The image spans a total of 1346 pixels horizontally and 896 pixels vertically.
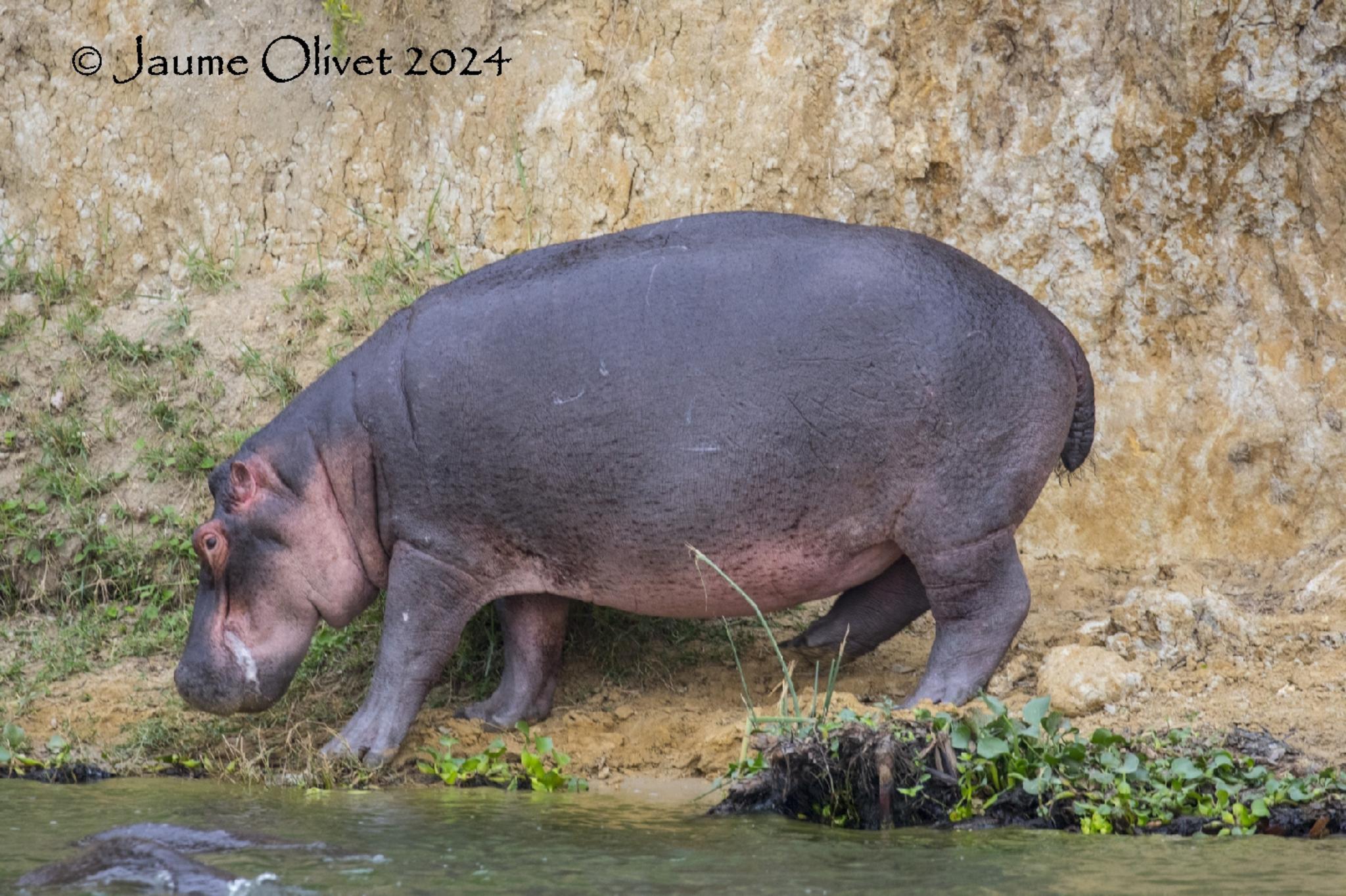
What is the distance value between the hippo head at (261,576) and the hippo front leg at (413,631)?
298mm

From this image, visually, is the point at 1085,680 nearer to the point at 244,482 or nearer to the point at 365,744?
the point at 365,744

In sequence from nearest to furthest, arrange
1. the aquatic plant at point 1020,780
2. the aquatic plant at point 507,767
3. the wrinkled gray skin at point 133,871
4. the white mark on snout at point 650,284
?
the wrinkled gray skin at point 133,871 → the aquatic plant at point 1020,780 → the aquatic plant at point 507,767 → the white mark on snout at point 650,284

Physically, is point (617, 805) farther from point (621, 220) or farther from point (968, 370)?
point (621, 220)

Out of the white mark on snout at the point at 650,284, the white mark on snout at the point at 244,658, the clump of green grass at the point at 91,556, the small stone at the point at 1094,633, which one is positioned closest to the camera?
the white mark on snout at the point at 650,284

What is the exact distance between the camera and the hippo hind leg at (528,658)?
228 inches

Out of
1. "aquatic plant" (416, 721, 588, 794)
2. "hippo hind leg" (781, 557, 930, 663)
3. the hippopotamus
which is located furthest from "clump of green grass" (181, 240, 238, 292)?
"hippo hind leg" (781, 557, 930, 663)

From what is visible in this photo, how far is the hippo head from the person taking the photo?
220 inches

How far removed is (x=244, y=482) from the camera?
562 centimetres

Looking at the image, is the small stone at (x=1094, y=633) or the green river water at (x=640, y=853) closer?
the green river water at (x=640, y=853)

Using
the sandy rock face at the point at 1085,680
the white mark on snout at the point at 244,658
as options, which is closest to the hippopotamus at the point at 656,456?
the white mark on snout at the point at 244,658

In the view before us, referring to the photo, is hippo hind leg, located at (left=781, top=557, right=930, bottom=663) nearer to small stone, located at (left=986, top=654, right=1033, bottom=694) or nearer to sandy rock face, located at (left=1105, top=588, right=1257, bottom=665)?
small stone, located at (left=986, top=654, right=1033, bottom=694)

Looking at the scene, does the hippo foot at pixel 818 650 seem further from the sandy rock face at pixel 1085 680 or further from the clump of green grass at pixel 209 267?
the clump of green grass at pixel 209 267

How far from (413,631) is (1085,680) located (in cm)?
215

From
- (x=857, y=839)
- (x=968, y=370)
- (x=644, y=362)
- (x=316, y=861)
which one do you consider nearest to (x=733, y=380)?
(x=644, y=362)
